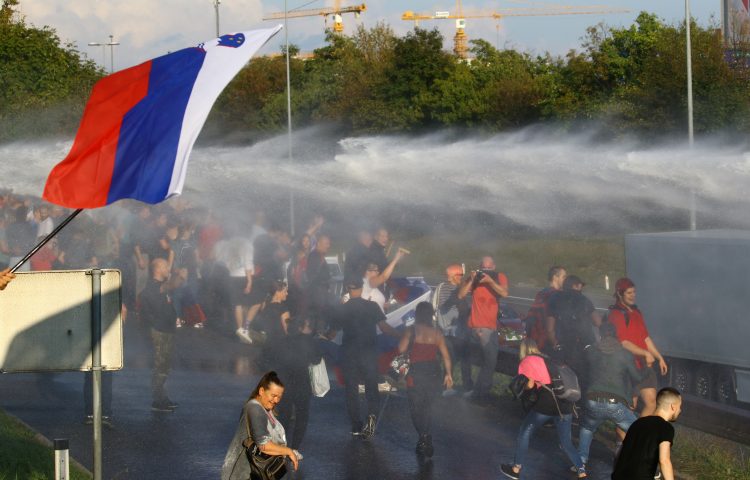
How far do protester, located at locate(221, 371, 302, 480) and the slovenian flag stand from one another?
158 centimetres

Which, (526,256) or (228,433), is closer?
(228,433)

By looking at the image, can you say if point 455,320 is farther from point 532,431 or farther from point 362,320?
point 532,431

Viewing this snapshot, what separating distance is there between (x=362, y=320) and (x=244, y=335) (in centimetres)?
770

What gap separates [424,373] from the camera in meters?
11.7

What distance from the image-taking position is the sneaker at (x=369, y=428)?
12.3 meters

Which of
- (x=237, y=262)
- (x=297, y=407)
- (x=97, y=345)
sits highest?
(x=237, y=262)

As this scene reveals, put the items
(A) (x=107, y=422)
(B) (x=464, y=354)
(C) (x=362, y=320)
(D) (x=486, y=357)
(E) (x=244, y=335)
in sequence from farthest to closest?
(E) (x=244, y=335) < (B) (x=464, y=354) < (D) (x=486, y=357) < (A) (x=107, y=422) < (C) (x=362, y=320)

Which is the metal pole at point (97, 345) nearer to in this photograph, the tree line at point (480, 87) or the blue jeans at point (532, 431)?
the blue jeans at point (532, 431)

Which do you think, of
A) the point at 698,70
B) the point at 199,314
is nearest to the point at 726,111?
the point at 698,70

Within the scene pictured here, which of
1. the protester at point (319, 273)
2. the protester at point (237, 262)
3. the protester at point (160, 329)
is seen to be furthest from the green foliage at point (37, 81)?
the protester at point (160, 329)

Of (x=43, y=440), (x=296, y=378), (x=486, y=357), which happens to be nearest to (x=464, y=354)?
(x=486, y=357)

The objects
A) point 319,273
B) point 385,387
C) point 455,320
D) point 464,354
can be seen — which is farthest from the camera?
point 319,273

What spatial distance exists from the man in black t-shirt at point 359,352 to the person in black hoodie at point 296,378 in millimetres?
901

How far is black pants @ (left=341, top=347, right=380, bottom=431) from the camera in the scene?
12.5 meters
